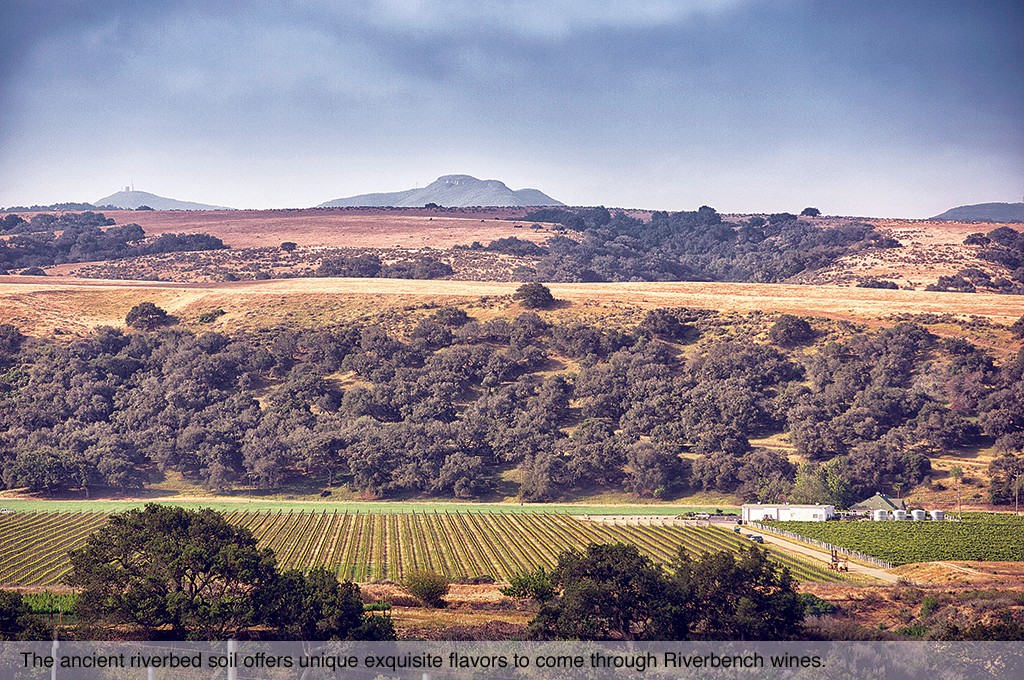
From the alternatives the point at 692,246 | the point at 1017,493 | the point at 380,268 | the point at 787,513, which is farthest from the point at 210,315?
the point at 692,246

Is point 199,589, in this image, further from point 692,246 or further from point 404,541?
point 692,246

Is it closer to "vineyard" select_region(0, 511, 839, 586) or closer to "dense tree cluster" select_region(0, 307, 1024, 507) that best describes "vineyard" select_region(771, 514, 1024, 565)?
"vineyard" select_region(0, 511, 839, 586)

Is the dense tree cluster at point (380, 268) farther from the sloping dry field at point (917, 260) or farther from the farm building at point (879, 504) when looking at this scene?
the farm building at point (879, 504)

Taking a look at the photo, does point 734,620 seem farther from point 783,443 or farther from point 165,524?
point 783,443

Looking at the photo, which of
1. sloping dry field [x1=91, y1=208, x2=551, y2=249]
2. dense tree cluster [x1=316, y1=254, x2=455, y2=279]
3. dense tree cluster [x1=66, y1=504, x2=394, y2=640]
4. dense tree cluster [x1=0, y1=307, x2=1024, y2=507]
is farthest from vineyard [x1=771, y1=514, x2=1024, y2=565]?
sloping dry field [x1=91, y1=208, x2=551, y2=249]

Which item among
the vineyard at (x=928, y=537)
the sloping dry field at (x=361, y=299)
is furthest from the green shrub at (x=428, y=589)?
the sloping dry field at (x=361, y=299)
